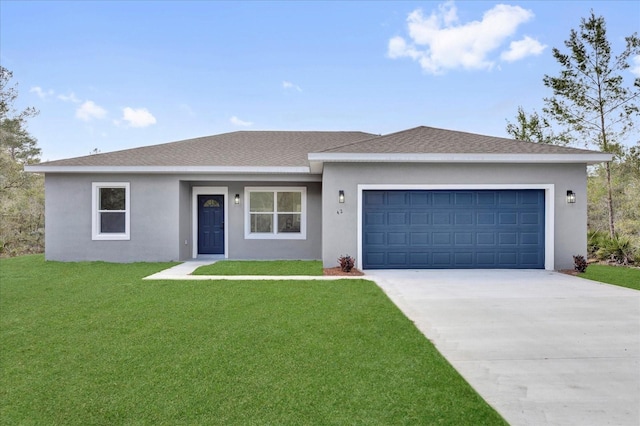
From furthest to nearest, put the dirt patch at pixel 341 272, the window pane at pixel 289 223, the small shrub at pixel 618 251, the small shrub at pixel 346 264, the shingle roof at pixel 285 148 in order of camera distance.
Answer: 1. the window pane at pixel 289 223
2. the small shrub at pixel 618 251
3. the shingle roof at pixel 285 148
4. the small shrub at pixel 346 264
5. the dirt patch at pixel 341 272

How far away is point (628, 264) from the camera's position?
1181cm

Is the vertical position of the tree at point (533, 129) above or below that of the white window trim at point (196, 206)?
above

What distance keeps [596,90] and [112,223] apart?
18192 millimetres

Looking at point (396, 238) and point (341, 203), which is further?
point (396, 238)

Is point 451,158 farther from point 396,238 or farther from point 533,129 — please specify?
point 533,129

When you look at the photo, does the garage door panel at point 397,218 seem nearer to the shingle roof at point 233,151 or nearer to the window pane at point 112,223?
the shingle roof at point 233,151

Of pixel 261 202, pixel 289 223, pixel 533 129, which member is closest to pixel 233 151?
pixel 261 202

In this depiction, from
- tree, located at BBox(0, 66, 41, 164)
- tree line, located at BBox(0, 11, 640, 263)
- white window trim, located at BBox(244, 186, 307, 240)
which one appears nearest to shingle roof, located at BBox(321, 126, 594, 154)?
white window trim, located at BBox(244, 186, 307, 240)

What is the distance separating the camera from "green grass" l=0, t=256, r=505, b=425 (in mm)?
2707

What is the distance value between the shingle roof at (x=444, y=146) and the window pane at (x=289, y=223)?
138 inches

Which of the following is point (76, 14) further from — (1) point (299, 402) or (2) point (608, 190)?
(2) point (608, 190)

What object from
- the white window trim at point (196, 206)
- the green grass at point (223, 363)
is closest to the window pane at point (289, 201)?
the white window trim at point (196, 206)

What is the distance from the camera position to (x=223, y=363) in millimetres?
3586

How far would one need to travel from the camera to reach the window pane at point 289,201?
39.8 ft
